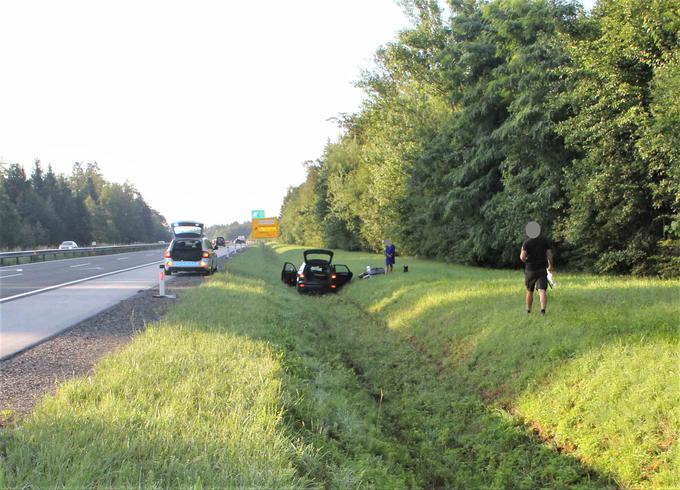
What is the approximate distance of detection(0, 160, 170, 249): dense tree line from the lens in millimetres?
65875

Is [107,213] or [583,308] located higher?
[107,213]

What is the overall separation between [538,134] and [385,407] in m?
14.2

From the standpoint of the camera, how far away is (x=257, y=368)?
22.0 ft

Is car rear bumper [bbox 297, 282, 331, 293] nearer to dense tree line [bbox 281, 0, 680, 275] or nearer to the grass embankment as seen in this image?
dense tree line [bbox 281, 0, 680, 275]

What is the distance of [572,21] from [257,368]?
68.0 ft

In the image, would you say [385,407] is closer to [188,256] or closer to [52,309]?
[52,309]

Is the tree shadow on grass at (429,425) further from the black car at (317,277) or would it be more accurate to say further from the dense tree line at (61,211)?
the dense tree line at (61,211)

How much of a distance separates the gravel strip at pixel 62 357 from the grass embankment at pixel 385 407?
0.49 metres

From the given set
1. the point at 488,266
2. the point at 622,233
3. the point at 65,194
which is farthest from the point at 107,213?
the point at 622,233

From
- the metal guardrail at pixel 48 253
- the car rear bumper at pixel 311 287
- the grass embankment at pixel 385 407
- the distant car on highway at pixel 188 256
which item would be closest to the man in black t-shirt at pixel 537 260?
the grass embankment at pixel 385 407

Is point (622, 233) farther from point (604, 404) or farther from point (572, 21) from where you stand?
point (604, 404)

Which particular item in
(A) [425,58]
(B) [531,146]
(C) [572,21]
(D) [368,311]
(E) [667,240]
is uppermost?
(A) [425,58]

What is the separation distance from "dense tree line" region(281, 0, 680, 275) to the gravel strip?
13.2 metres

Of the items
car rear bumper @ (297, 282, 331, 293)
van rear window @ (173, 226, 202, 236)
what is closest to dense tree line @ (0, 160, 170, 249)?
van rear window @ (173, 226, 202, 236)
